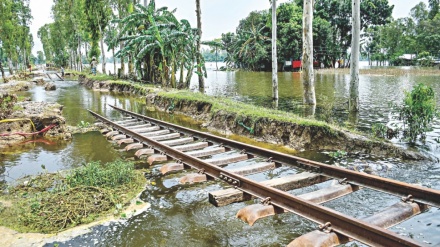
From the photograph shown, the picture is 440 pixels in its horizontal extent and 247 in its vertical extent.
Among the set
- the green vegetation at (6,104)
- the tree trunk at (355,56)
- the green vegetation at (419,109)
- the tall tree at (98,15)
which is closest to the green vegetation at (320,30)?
the tall tree at (98,15)

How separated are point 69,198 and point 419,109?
Answer: 823 cm

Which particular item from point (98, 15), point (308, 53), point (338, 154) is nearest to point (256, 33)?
point (98, 15)

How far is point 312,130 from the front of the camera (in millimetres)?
8609

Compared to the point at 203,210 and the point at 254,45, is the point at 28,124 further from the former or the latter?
the point at 254,45

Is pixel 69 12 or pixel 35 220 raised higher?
pixel 69 12

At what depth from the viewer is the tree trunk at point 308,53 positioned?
14.2 metres

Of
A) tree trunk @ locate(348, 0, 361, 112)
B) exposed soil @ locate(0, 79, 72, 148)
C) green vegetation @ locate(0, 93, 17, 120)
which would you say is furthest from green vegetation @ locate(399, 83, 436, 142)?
green vegetation @ locate(0, 93, 17, 120)

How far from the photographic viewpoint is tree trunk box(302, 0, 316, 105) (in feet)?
46.7

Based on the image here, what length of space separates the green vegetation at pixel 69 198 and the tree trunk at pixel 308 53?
10647 millimetres

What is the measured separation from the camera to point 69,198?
5043 millimetres

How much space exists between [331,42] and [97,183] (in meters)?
49.9

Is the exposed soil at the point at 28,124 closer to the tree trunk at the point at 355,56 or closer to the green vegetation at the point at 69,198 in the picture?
the green vegetation at the point at 69,198

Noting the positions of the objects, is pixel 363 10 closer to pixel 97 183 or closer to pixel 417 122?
pixel 417 122

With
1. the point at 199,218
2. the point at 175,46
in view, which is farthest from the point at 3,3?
the point at 199,218
